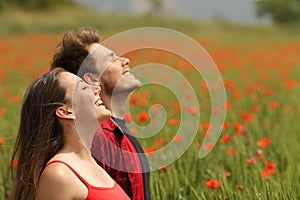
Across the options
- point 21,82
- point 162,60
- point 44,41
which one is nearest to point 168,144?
point 21,82

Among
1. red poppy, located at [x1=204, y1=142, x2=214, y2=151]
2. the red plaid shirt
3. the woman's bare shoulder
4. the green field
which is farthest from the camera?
red poppy, located at [x1=204, y1=142, x2=214, y2=151]

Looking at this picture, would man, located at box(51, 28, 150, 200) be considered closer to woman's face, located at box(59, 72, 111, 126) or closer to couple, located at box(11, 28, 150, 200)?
couple, located at box(11, 28, 150, 200)

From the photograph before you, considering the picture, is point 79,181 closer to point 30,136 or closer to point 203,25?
point 30,136

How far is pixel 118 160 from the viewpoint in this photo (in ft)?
7.72

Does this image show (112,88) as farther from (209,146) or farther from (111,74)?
(209,146)

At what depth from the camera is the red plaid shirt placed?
2305 mm

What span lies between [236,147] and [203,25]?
26451 mm

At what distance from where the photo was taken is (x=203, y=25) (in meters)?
29.6

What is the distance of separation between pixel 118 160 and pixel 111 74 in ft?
1.25

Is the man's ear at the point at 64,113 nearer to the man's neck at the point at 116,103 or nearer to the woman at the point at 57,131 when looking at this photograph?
the woman at the point at 57,131

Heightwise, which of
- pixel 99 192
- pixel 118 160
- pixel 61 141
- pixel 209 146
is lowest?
pixel 209 146

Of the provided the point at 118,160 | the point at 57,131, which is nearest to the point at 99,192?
the point at 57,131

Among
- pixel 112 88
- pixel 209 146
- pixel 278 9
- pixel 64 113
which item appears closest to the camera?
pixel 64 113

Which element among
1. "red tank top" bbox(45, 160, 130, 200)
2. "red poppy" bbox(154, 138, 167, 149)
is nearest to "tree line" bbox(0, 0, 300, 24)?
"red poppy" bbox(154, 138, 167, 149)
